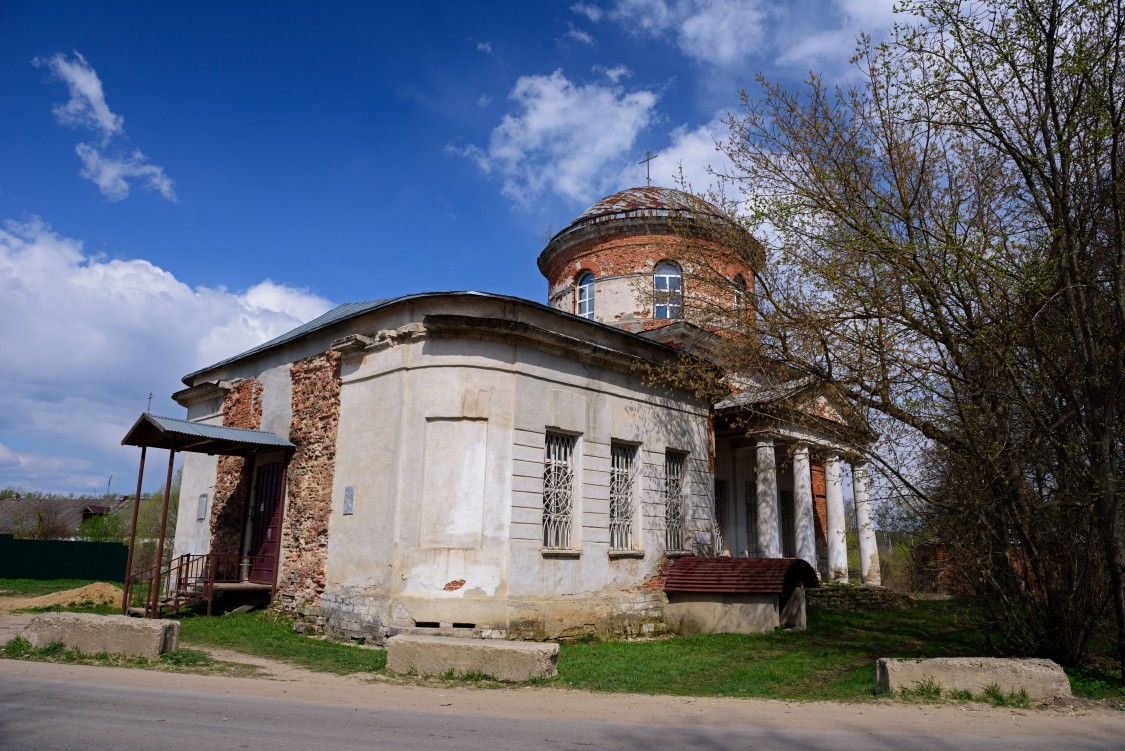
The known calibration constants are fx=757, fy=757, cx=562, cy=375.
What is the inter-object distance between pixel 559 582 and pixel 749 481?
31.4ft

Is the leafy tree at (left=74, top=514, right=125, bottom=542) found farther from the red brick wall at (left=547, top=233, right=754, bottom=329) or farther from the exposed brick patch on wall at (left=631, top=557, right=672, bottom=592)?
the exposed brick patch on wall at (left=631, top=557, right=672, bottom=592)

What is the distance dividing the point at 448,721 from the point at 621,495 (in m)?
7.97

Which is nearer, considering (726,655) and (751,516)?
(726,655)

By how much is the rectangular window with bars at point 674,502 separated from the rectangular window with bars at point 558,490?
8.73ft

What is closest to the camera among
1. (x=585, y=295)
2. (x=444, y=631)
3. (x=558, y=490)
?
(x=444, y=631)

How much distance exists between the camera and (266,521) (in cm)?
1534

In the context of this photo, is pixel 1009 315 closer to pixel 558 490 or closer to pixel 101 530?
pixel 558 490

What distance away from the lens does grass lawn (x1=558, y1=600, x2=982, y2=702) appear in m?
8.59

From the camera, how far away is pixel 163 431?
13125 mm

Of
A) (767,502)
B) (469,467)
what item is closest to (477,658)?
(469,467)

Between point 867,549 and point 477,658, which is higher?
point 867,549

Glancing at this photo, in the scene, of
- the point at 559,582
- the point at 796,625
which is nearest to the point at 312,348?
the point at 559,582

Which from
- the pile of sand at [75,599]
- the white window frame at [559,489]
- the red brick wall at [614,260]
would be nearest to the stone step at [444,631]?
the white window frame at [559,489]

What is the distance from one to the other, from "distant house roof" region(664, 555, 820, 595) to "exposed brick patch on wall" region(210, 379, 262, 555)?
9.06 meters
